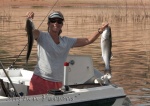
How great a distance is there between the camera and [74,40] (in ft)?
31.5

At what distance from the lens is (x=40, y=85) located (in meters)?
9.34

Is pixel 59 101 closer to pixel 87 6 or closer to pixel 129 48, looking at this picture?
pixel 129 48

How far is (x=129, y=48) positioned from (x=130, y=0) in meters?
51.5

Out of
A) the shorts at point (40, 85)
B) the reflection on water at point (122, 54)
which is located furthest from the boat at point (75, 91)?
the reflection on water at point (122, 54)

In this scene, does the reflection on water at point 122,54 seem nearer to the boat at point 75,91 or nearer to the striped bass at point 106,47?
the striped bass at point 106,47

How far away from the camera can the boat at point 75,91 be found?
885 centimetres

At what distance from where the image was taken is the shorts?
30.6ft

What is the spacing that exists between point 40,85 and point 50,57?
0.45m

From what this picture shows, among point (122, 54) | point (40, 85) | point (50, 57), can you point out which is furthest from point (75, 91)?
point (122, 54)

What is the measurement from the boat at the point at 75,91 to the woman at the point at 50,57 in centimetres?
23

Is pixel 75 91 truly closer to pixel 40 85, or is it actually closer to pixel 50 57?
pixel 40 85

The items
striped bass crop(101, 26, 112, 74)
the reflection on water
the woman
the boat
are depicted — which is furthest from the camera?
the reflection on water

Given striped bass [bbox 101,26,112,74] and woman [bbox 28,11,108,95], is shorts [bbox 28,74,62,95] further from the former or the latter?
striped bass [bbox 101,26,112,74]

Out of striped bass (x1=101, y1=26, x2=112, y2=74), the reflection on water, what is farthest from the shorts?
the reflection on water
